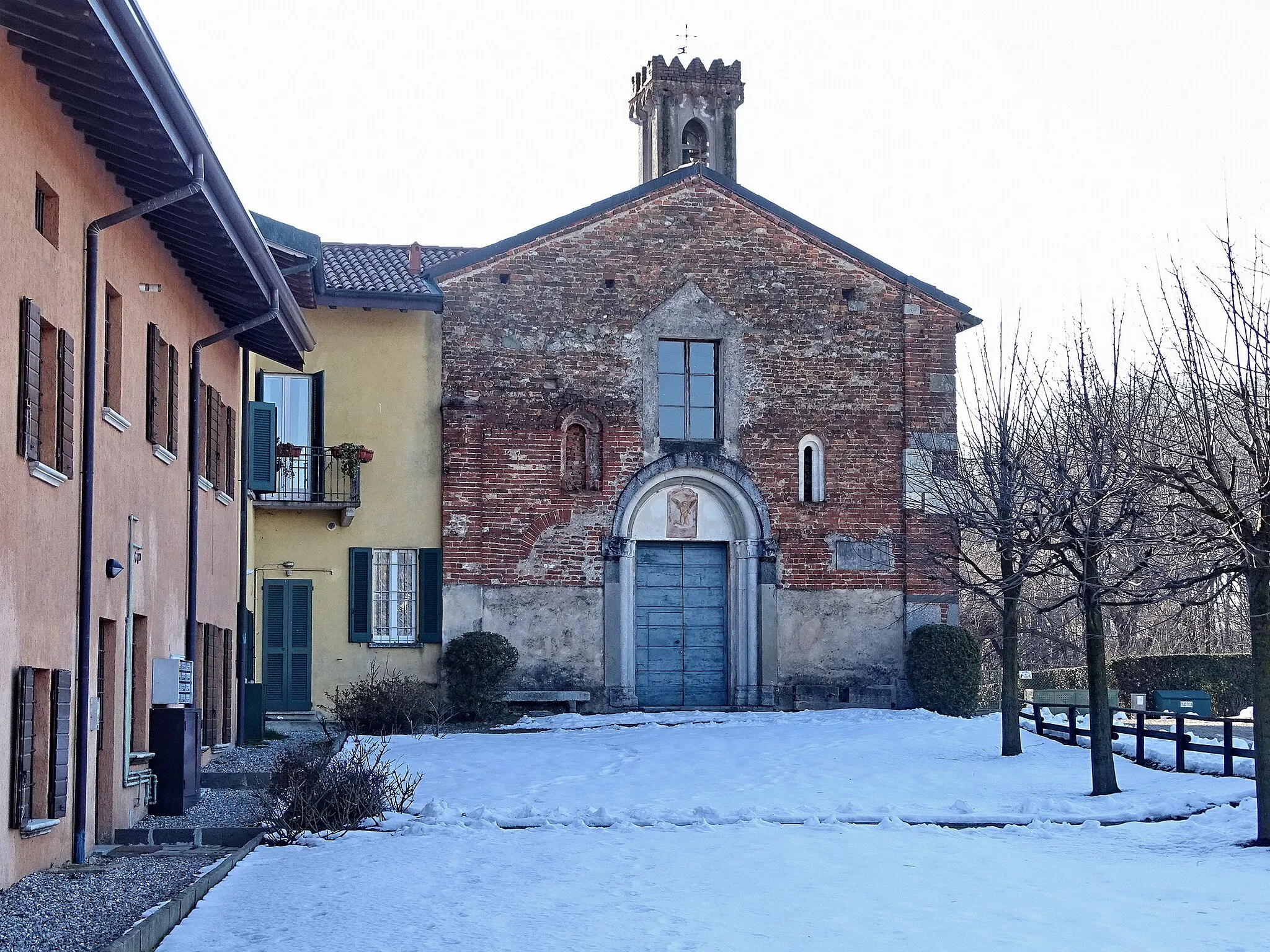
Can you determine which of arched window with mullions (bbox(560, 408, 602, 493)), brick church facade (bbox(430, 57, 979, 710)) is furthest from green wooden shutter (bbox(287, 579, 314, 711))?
arched window with mullions (bbox(560, 408, 602, 493))

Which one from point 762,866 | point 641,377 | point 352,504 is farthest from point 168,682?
point 641,377

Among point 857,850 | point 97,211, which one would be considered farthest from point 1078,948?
point 97,211

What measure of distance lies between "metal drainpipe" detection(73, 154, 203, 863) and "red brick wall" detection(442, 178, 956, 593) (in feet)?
43.3

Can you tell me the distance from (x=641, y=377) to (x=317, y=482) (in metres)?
5.10

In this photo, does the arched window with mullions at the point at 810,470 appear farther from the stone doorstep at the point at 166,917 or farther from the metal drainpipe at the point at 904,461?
the stone doorstep at the point at 166,917

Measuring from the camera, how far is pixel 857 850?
11086 mm

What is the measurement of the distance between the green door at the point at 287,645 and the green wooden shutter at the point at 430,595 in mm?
1612

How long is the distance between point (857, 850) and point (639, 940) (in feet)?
11.7

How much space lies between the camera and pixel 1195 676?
31.3 m

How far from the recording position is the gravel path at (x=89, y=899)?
7734 mm

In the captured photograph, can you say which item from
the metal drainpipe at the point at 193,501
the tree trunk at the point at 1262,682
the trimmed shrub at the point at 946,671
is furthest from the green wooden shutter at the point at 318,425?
the tree trunk at the point at 1262,682

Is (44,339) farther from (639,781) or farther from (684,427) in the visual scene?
(684,427)

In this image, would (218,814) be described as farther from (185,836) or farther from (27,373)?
(27,373)

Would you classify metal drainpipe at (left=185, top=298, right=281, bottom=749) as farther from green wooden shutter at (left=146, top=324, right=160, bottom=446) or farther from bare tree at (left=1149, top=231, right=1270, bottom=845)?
bare tree at (left=1149, top=231, right=1270, bottom=845)
